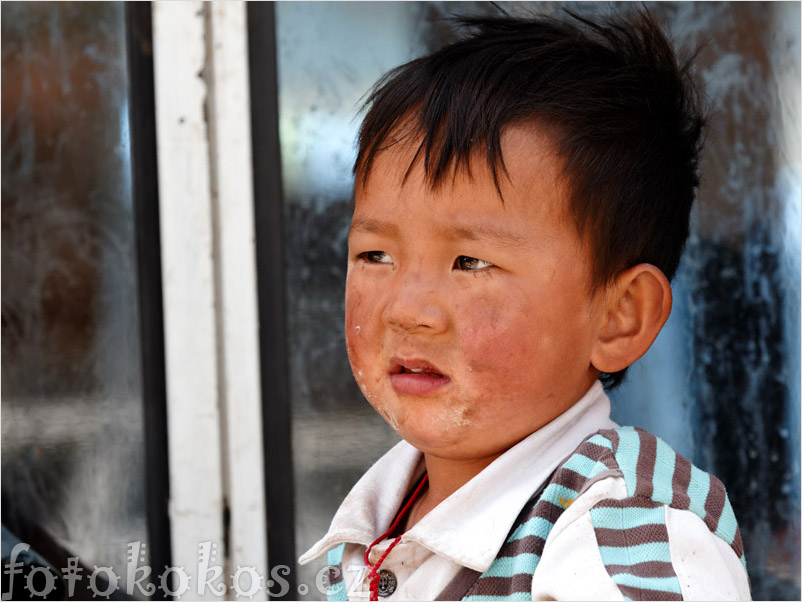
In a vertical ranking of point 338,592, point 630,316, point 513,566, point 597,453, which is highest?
point 630,316

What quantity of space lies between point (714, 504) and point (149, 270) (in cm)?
105

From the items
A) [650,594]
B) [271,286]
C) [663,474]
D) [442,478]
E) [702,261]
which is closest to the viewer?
[650,594]

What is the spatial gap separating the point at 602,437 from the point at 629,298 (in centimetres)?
16

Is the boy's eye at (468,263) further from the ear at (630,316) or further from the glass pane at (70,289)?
the glass pane at (70,289)

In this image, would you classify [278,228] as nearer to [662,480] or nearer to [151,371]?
[151,371]

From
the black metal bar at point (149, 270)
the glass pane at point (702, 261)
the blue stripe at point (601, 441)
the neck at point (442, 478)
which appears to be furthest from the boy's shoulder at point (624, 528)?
the black metal bar at point (149, 270)

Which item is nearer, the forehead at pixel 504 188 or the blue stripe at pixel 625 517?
the blue stripe at pixel 625 517

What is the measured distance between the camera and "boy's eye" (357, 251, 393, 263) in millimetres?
1023

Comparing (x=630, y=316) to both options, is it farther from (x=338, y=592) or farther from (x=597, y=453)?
(x=338, y=592)

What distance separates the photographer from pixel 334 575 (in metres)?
1.12

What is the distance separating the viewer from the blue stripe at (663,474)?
32.2 inches

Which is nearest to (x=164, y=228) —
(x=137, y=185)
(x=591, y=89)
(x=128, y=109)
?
(x=137, y=185)

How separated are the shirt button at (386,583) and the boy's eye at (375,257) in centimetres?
32

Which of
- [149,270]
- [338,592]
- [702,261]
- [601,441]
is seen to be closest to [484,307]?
[601,441]
